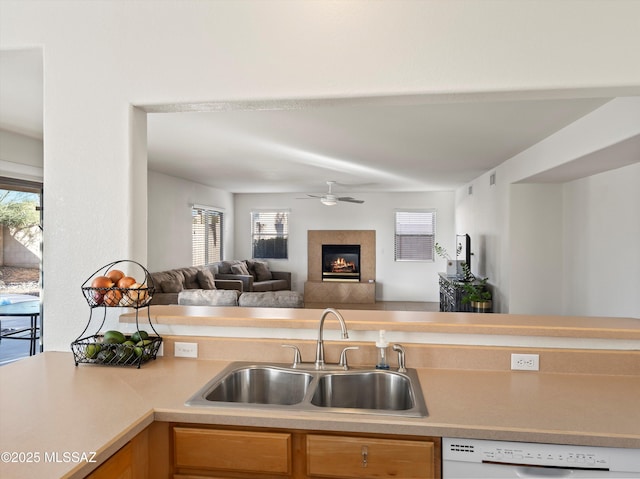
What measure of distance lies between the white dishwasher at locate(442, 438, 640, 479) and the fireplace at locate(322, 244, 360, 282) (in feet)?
27.8

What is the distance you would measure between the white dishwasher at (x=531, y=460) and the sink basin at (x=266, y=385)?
0.68 metres

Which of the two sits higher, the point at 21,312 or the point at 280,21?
the point at 280,21

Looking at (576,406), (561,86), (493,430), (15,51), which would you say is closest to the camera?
(493,430)

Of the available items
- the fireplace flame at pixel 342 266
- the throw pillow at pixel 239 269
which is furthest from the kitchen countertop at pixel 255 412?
the fireplace flame at pixel 342 266

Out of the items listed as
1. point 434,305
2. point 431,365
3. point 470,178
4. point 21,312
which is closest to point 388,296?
point 434,305

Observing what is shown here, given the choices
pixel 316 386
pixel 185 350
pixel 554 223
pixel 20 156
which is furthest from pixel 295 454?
pixel 554 223

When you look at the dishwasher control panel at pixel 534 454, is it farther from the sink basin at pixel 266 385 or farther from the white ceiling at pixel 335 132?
the white ceiling at pixel 335 132

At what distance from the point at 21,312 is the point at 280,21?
389 cm

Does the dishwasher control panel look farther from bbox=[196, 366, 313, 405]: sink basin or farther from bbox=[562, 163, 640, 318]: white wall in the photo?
bbox=[562, 163, 640, 318]: white wall

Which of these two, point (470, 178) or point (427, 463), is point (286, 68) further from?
point (470, 178)

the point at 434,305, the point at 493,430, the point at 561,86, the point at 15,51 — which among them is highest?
the point at 15,51

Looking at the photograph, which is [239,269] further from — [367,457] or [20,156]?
[367,457]

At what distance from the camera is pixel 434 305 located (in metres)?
9.34

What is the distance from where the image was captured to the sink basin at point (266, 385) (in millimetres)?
1874
